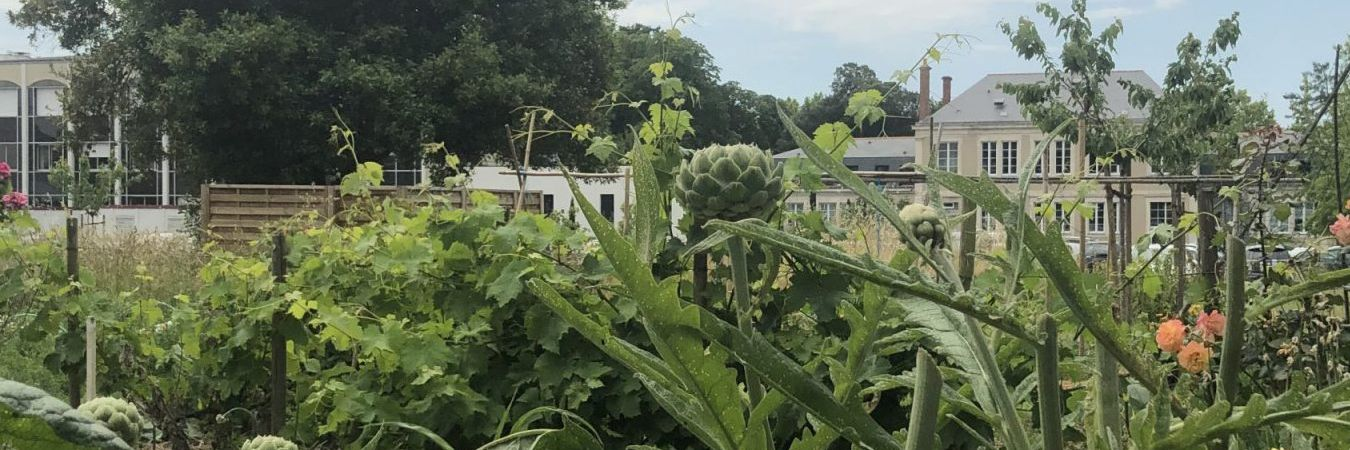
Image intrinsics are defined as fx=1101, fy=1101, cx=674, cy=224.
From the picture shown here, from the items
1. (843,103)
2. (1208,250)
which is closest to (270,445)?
(1208,250)

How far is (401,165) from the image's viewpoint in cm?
1633

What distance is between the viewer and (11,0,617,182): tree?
14523 millimetres

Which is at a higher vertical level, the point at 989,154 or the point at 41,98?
the point at 41,98

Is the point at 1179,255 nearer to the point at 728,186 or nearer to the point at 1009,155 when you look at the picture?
the point at 728,186

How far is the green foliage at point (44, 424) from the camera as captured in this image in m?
0.29

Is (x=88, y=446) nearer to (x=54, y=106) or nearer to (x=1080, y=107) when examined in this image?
(x=1080, y=107)

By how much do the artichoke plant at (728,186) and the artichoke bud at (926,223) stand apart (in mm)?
113

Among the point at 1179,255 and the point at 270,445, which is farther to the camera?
the point at 1179,255

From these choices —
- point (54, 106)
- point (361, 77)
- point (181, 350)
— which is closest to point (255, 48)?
point (361, 77)

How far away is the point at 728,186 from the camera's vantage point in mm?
831

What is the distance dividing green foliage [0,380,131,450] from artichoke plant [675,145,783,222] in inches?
21.9

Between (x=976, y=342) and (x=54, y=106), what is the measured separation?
31.6m

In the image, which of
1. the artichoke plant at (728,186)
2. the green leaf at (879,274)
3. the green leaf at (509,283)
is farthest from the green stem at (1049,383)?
the green leaf at (509,283)

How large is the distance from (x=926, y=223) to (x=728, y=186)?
0.16 meters
